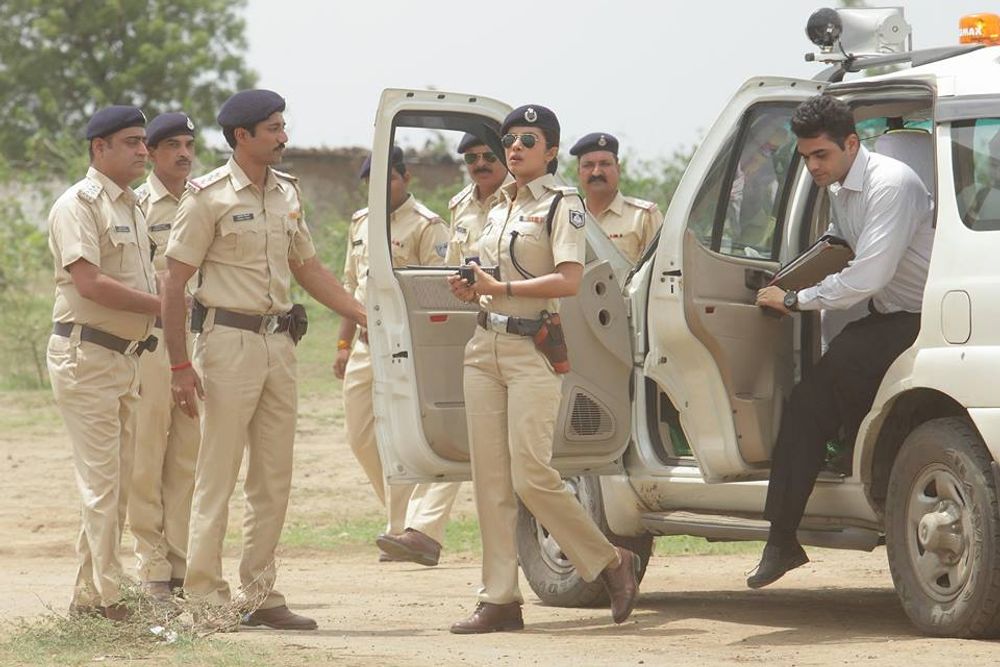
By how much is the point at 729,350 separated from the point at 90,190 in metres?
2.62

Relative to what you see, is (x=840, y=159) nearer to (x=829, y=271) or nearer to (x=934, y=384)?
(x=829, y=271)

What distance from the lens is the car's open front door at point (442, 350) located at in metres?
7.79

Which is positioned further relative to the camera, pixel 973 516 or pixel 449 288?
pixel 449 288

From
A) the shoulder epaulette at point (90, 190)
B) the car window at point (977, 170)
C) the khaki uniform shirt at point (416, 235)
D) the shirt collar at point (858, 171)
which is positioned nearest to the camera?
the car window at point (977, 170)

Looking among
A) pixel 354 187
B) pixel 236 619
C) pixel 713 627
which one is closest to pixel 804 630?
pixel 713 627

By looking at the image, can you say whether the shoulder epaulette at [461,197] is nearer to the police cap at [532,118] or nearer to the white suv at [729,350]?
the white suv at [729,350]

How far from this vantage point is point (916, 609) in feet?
22.9

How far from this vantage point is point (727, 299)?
7.77 m

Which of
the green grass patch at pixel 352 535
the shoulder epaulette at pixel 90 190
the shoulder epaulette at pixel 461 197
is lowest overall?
the green grass patch at pixel 352 535

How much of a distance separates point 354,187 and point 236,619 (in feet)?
97.0

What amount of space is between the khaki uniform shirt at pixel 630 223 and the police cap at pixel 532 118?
2.42 meters

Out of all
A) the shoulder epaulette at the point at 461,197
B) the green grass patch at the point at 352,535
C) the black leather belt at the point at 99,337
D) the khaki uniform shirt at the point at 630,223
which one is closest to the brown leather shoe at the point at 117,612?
the black leather belt at the point at 99,337

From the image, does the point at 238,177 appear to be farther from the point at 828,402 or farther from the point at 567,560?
the point at 828,402

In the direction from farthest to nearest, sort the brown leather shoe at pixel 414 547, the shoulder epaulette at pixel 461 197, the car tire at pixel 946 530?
1. the shoulder epaulette at pixel 461 197
2. the brown leather shoe at pixel 414 547
3. the car tire at pixel 946 530
